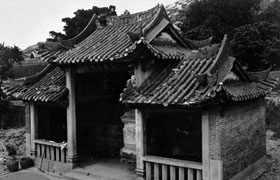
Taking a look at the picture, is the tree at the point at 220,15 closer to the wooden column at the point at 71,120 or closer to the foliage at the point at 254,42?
the foliage at the point at 254,42

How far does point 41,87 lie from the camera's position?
1189cm

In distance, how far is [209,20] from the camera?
109ft

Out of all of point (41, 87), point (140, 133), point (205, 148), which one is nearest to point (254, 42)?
point (41, 87)

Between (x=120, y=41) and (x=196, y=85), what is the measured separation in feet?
11.2

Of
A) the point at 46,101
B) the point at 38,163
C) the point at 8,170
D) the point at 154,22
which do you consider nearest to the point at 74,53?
the point at 46,101

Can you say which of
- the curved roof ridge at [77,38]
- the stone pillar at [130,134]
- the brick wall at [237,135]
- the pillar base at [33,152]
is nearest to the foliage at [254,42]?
the brick wall at [237,135]

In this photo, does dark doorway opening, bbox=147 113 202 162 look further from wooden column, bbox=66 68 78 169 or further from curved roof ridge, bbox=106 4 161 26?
curved roof ridge, bbox=106 4 161 26

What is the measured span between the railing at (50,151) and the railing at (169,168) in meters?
3.82

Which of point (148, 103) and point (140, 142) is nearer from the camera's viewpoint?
point (148, 103)

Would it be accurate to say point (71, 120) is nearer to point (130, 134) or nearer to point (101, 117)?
point (130, 134)

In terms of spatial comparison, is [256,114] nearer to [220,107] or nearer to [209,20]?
[220,107]

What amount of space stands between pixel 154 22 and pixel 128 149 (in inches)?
185

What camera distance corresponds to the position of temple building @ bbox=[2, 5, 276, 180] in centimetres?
820

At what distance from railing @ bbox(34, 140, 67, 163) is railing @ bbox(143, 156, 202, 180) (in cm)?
382
